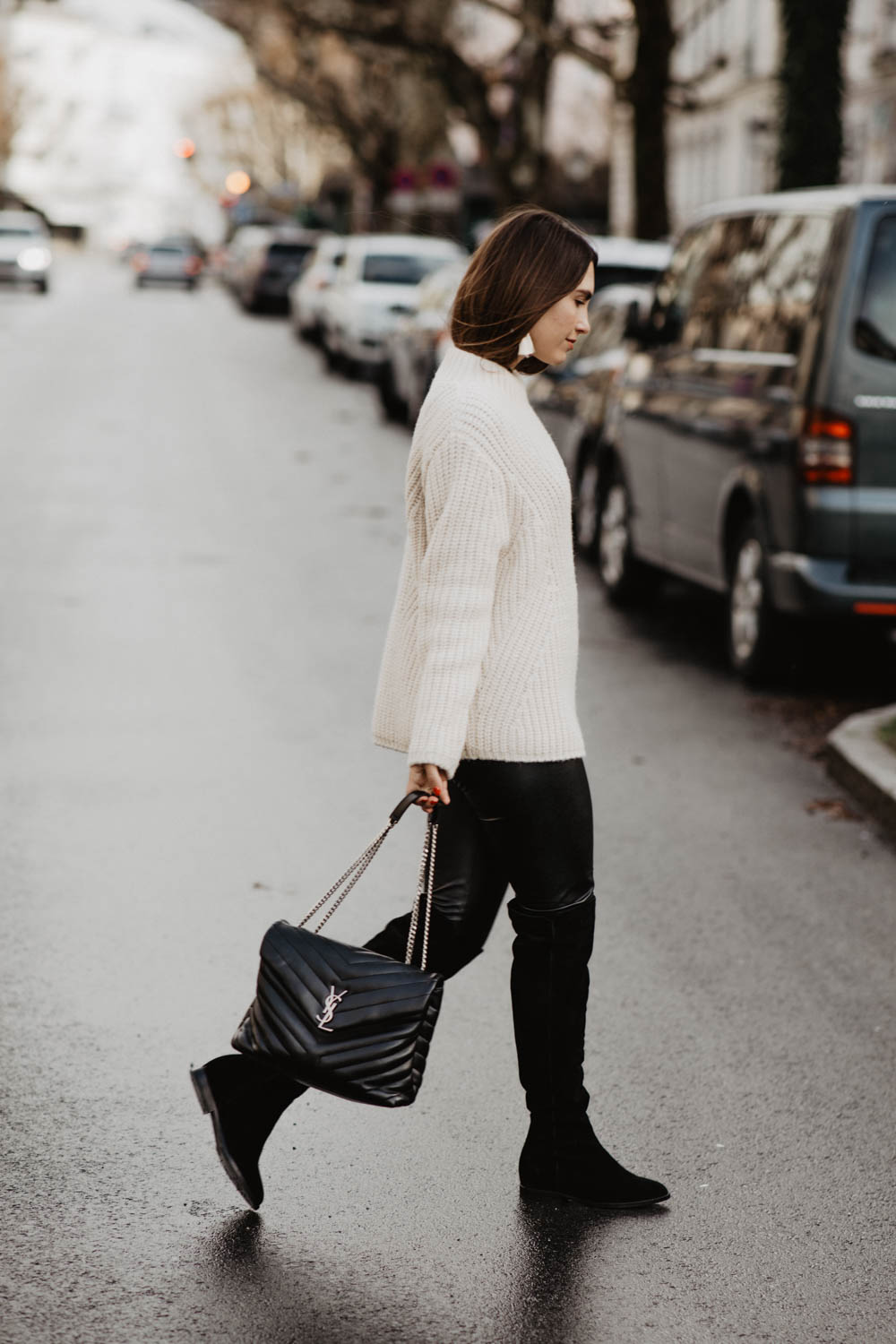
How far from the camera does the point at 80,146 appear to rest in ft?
497

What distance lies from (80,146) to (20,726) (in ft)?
493

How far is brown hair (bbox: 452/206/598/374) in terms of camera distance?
12.0 feet

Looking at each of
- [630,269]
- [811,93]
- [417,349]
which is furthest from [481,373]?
[417,349]

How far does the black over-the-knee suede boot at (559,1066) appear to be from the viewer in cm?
387

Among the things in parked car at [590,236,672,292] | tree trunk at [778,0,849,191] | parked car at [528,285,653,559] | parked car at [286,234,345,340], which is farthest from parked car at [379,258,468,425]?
parked car at [286,234,345,340]

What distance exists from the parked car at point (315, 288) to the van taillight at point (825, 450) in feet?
75.9

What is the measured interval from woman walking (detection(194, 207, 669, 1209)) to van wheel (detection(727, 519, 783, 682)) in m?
5.27

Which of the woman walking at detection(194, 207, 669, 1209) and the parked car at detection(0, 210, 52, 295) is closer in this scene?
the woman walking at detection(194, 207, 669, 1209)

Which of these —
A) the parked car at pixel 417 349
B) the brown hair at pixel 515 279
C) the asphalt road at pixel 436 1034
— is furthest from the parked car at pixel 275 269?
the brown hair at pixel 515 279

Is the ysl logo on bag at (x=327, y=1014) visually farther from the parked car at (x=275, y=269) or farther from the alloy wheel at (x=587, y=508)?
the parked car at (x=275, y=269)

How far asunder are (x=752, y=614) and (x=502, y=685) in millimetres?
5748

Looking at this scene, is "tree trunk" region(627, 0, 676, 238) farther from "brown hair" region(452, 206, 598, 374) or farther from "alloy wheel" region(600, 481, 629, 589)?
"brown hair" region(452, 206, 598, 374)

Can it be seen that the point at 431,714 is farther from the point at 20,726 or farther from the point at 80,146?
the point at 80,146

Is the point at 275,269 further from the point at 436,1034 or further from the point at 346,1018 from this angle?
the point at 346,1018
